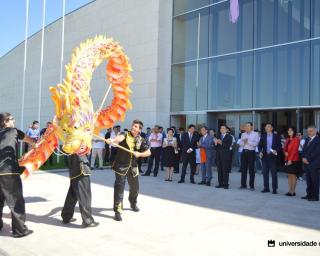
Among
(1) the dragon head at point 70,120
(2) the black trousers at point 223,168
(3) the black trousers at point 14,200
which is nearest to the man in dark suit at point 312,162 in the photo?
(2) the black trousers at point 223,168

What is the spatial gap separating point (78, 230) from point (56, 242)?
0.64 meters

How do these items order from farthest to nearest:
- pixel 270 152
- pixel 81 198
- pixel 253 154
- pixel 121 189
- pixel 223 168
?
pixel 223 168, pixel 253 154, pixel 270 152, pixel 121 189, pixel 81 198

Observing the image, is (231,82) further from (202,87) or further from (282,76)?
(282,76)

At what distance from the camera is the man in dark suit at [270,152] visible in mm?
9742

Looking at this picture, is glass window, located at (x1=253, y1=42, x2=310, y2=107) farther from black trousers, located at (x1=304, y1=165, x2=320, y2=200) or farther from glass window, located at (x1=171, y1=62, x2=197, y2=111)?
black trousers, located at (x1=304, y1=165, x2=320, y2=200)

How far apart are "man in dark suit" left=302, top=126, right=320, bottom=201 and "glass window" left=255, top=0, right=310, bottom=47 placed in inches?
253

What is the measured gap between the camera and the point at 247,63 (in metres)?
15.6

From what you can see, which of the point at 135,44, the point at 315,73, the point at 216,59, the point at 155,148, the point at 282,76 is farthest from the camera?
the point at 135,44

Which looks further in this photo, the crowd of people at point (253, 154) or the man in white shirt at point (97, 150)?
the man in white shirt at point (97, 150)

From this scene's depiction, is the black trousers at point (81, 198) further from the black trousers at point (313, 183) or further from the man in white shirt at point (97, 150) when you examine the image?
the man in white shirt at point (97, 150)

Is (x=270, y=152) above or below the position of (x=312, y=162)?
above

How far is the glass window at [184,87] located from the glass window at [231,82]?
3.55ft

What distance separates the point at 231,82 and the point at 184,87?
9.63ft

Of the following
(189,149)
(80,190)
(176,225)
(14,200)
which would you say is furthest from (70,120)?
(189,149)
